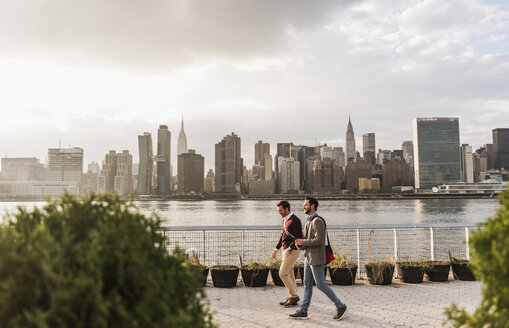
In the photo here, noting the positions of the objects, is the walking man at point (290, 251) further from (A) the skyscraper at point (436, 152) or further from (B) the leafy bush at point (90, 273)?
(A) the skyscraper at point (436, 152)

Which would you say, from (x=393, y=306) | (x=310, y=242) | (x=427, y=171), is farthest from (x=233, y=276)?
(x=427, y=171)

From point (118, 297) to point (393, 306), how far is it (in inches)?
252

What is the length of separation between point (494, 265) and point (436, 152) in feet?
673

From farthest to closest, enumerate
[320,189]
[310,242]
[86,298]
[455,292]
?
[320,189]
[455,292]
[310,242]
[86,298]

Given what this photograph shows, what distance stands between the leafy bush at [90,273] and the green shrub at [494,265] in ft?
6.38

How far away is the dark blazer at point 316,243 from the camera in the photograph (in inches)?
255

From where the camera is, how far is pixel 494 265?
254 centimetres

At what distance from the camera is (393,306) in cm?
705

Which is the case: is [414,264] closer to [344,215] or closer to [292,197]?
[344,215]

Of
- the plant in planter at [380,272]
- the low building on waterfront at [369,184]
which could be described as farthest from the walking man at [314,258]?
the low building on waterfront at [369,184]

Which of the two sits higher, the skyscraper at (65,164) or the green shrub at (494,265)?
the skyscraper at (65,164)

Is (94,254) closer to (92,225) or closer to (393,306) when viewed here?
(92,225)

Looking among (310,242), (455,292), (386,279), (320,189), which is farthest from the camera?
(320,189)

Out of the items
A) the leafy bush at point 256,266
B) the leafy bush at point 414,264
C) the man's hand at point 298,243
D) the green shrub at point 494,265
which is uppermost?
the green shrub at point 494,265
